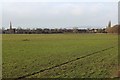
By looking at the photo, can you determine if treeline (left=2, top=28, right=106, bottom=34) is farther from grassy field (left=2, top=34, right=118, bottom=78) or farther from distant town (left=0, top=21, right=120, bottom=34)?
grassy field (left=2, top=34, right=118, bottom=78)

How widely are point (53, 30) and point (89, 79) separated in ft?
487

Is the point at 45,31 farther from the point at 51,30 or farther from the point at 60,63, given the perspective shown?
the point at 60,63

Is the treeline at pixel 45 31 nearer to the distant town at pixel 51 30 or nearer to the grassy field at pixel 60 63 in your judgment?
the distant town at pixel 51 30

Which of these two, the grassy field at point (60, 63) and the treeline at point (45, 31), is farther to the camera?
the treeline at point (45, 31)

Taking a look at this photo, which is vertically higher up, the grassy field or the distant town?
the distant town

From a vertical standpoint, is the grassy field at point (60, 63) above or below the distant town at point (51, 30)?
below

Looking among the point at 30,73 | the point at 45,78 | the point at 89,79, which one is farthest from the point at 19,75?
the point at 89,79

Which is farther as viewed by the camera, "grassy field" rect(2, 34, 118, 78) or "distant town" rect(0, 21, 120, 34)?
"distant town" rect(0, 21, 120, 34)

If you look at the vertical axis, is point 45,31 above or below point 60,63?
above

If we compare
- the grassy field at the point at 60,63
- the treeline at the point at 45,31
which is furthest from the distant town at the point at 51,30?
the grassy field at the point at 60,63

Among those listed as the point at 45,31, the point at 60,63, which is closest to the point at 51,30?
the point at 45,31

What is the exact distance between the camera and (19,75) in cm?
1491

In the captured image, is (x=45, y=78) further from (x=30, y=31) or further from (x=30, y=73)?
(x=30, y=31)

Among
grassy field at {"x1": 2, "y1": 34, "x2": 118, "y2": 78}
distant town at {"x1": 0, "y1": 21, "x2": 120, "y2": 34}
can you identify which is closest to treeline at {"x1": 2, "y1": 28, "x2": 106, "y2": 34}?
distant town at {"x1": 0, "y1": 21, "x2": 120, "y2": 34}
